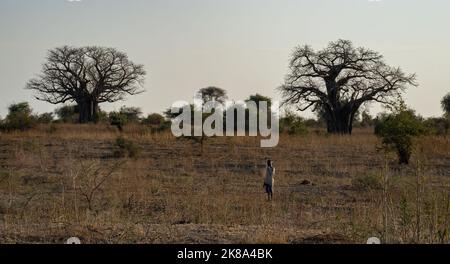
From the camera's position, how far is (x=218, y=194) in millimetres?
11258

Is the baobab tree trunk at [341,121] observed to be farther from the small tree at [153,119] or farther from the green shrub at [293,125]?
the small tree at [153,119]

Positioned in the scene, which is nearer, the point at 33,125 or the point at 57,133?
the point at 57,133

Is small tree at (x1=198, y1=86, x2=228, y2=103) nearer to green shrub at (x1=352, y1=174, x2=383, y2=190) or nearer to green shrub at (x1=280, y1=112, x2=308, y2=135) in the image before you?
green shrub at (x1=280, y1=112, x2=308, y2=135)

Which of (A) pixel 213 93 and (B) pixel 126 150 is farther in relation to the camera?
(A) pixel 213 93

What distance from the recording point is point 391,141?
691 inches

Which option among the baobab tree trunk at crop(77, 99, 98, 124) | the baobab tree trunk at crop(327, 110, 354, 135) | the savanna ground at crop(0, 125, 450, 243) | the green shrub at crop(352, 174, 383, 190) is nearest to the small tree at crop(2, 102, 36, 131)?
the savanna ground at crop(0, 125, 450, 243)

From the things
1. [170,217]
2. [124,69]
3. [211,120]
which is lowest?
[170,217]

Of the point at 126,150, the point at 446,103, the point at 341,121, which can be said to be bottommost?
the point at 126,150

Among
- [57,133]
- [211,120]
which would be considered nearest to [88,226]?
[211,120]

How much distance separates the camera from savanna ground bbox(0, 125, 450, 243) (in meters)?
6.36

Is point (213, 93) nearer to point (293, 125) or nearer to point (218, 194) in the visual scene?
point (293, 125)

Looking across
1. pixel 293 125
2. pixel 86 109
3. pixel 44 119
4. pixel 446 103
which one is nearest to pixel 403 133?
pixel 293 125
